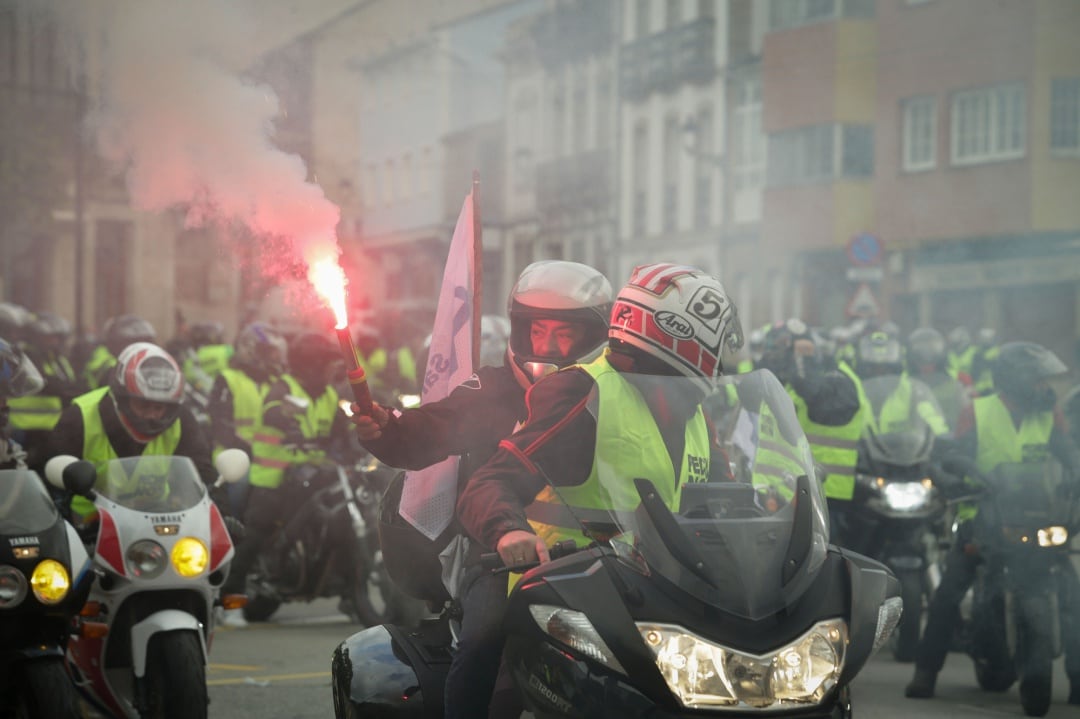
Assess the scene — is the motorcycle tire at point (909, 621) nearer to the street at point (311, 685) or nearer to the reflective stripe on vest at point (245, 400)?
the street at point (311, 685)

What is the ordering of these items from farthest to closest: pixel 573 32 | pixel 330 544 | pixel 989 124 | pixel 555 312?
pixel 573 32 < pixel 989 124 < pixel 330 544 < pixel 555 312

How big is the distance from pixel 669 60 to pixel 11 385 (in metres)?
33.8

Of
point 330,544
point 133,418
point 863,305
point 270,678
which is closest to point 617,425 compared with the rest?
point 133,418

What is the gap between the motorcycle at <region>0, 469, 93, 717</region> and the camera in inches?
231

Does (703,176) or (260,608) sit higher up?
(703,176)

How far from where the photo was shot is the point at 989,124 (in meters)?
29.0

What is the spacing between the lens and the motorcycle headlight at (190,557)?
6.43 m

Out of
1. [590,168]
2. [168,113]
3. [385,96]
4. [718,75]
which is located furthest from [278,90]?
[590,168]

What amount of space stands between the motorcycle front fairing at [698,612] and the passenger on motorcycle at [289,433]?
Result: 7.45 m

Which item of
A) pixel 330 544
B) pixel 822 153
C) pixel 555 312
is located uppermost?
pixel 822 153

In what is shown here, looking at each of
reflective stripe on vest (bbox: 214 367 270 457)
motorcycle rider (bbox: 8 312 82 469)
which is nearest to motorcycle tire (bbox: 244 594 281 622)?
reflective stripe on vest (bbox: 214 367 270 457)

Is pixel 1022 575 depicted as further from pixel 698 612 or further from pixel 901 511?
pixel 698 612

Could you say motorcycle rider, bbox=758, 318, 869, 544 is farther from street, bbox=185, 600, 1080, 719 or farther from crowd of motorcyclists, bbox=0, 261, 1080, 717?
street, bbox=185, 600, 1080, 719

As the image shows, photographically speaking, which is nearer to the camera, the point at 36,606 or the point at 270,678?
the point at 36,606
